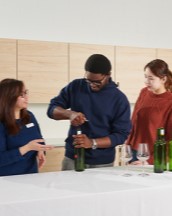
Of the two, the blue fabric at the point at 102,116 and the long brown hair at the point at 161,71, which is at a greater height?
the long brown hair at the point at 161,71

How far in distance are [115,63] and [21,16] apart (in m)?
1.24

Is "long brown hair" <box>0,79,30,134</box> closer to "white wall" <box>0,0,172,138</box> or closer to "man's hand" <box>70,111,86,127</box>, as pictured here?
"man's hand" <box>70,111,86,127</box>

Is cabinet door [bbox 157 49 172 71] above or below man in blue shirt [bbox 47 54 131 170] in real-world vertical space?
above

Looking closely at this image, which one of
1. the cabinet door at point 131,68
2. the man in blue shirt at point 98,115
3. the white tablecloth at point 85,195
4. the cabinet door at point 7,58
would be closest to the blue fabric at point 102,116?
the man in blue shirt at point 98,115

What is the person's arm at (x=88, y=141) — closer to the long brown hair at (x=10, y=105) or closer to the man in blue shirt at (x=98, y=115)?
the man in blue shirt at (x=98, y=115)

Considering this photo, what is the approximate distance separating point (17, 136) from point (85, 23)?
9.36 feet

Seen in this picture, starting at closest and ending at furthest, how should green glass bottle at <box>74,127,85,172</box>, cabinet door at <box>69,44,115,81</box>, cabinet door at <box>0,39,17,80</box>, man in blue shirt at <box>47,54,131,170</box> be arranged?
green glass bottle at <box>74,127,85,172</box> < man in blue shirt at <box>47,54,131,170</box> < cabinet door at <box>0,39,17,80</box> < cabinet door at <box>69,44,115,81</box>

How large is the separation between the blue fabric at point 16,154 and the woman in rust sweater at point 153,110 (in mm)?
735

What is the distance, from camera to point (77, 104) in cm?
272

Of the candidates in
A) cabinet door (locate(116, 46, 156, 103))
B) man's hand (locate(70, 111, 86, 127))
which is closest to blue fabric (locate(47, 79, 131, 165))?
man's hand (locate(70, 111, 86, 127))

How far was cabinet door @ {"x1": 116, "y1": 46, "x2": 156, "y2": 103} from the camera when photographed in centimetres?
483

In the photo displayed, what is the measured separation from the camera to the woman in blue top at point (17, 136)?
2363mm

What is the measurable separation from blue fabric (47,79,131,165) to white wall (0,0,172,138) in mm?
2146

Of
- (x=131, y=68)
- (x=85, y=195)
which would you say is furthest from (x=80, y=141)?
(x=131, y=68)
